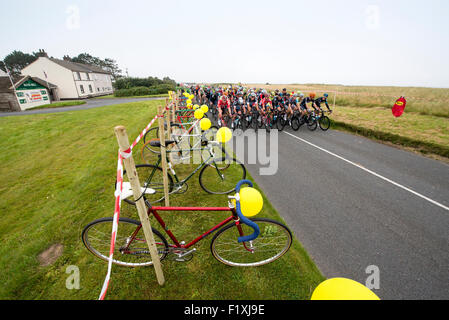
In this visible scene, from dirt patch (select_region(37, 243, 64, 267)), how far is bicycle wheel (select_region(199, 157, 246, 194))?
291cm

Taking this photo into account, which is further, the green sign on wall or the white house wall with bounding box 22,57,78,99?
the white house wall with bounding box 22,57,78,99

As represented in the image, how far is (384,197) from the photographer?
201 inches

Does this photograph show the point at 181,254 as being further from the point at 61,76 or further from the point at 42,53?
the point at 42,53

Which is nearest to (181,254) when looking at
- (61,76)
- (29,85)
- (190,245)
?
(190,245)

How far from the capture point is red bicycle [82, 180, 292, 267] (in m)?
2.75

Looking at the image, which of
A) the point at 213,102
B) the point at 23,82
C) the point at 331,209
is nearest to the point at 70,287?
the point at 331,209

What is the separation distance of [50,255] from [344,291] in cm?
429

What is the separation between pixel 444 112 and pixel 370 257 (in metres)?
16.5

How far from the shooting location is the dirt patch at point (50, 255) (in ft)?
10.3

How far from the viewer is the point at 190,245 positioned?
2.88m

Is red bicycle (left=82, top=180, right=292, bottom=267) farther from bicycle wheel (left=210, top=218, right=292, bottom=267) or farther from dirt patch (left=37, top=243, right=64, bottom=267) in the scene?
dirt patch (left=37, top=243, right=64, bottom=267)

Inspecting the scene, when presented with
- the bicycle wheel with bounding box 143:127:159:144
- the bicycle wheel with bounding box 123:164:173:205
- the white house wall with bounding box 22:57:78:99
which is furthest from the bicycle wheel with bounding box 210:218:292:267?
the white house wall with bounding box 22:57:78:99
